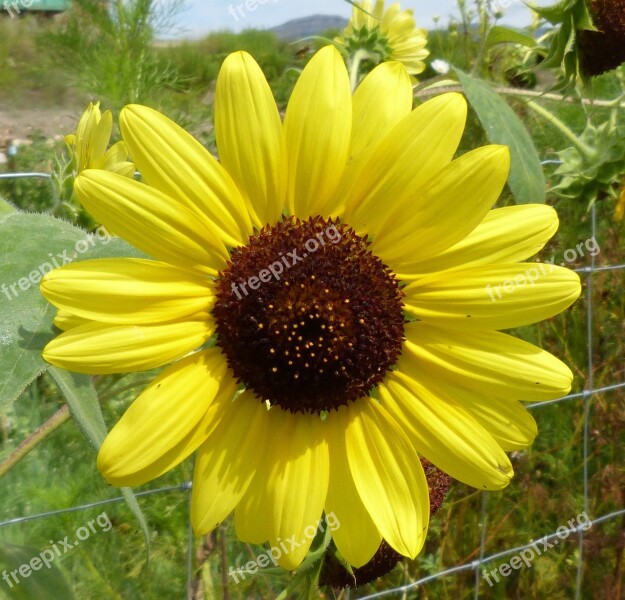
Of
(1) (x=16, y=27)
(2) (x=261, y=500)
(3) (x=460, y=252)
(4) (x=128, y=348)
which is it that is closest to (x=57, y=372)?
(4) (x=128, y=348)

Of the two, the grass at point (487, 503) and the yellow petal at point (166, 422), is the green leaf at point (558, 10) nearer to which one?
the yellow petal at point (166, 422)

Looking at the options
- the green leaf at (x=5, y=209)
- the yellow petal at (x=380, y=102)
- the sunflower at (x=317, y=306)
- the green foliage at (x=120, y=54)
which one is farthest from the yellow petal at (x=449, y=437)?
the green foliage at (x=120, y=54)

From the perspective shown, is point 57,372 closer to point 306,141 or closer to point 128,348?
point 128,348

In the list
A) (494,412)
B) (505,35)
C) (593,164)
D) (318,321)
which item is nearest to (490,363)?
(494,412)

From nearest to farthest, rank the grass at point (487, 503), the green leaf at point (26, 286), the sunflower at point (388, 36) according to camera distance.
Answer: the green leaf at point (26, 286), the sunflower at point (388, 36), the grass at point (487, 503)

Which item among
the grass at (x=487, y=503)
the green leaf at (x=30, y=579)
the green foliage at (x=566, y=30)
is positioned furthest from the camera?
the grass at (x=487, y=503)

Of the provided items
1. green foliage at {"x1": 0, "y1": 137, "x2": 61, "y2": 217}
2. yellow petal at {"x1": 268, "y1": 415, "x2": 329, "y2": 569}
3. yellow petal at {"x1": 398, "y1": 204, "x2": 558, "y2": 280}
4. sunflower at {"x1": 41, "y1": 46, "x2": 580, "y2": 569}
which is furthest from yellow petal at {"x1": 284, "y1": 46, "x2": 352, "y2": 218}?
green foliage at {"x1": 0, "y1": 137, "x2": 61, "y2": 217}

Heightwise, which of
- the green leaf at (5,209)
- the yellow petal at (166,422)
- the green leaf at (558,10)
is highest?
the green leaf at (558,10)

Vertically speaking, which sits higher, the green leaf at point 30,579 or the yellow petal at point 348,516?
the yellow petal at point 348,516
